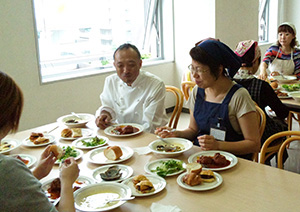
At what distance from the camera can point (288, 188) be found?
136 cm

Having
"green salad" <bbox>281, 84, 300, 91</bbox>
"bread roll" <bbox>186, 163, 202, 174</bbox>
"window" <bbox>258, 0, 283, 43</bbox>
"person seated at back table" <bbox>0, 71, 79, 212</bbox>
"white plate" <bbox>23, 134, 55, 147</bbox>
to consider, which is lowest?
"white plate" <bbox>23, 134, 55, 147</bbox>

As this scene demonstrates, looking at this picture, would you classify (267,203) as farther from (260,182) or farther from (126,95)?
(126,95)

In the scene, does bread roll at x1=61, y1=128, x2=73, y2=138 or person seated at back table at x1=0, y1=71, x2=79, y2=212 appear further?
bread roll at x1=61, y1=128, x2=73, y2=138

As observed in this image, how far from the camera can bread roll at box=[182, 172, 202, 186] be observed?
1404 millimetres

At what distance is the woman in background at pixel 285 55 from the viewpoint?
4102mm

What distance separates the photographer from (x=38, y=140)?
2059 millimetres

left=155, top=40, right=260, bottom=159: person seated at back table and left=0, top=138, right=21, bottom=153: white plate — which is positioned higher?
left=155, top=40, right=260, bottom=159: person seated at back table

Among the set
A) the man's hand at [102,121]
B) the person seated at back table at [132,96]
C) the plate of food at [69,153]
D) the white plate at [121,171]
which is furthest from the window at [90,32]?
the white plate at [121,171]

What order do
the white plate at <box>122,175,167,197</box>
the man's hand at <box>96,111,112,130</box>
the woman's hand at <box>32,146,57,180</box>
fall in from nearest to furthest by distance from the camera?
the white plate at <box>122,175,167,197</box>, the woman's hand at <box>32,146,57,180</box>, the man's hand at <box>96,111,112,130</box>

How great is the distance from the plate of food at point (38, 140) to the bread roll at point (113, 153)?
0.49 meters

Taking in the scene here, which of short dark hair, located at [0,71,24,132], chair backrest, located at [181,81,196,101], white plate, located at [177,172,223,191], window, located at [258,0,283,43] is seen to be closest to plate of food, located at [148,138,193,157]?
white plate, located at [177,172,223,191]

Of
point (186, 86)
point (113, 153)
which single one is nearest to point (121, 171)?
point (113, 153)

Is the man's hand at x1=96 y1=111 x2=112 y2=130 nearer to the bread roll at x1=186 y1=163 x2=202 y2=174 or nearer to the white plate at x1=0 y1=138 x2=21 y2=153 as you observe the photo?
the white plate at x1=0 y1=138 x2=21 y2=153

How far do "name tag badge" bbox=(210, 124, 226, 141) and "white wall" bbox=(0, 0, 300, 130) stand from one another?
243 centimetres
